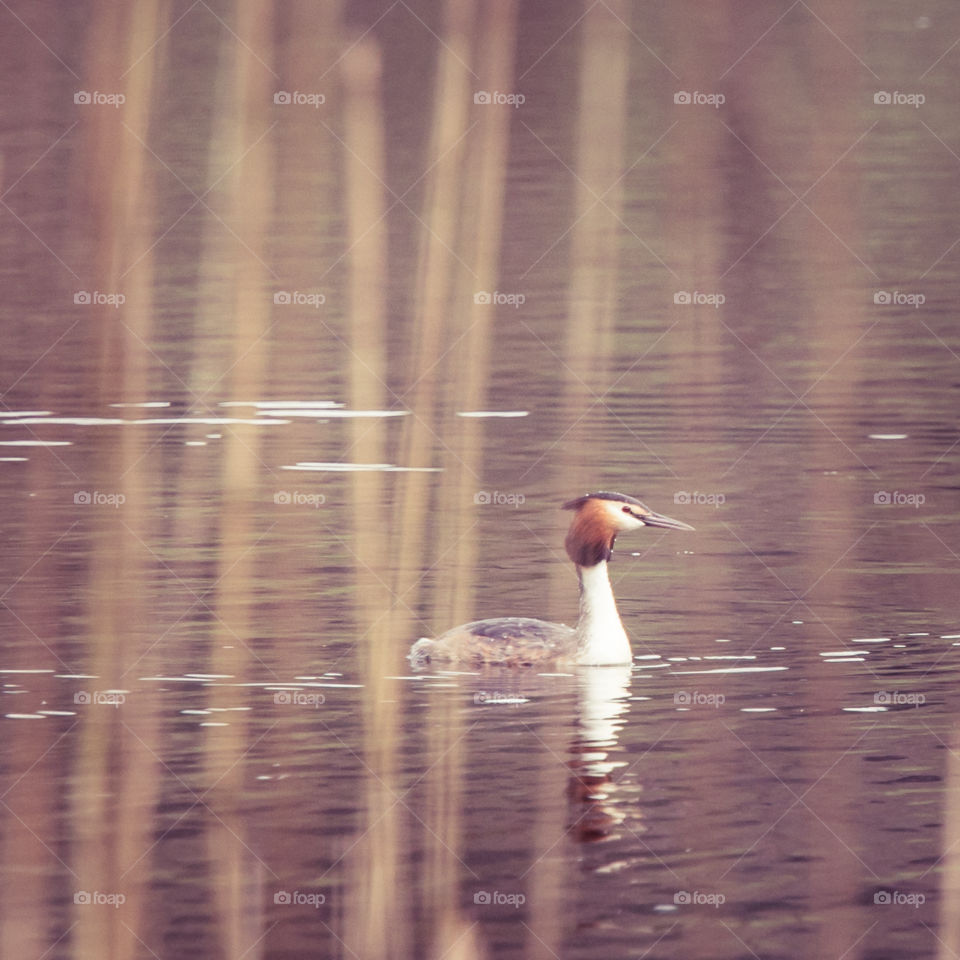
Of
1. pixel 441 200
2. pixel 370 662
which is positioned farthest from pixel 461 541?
pixel 441 200

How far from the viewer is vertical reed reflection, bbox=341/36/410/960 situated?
6.55m

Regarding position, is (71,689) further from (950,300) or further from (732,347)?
(950,300)

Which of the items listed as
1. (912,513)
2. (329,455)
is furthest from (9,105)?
(912,513)

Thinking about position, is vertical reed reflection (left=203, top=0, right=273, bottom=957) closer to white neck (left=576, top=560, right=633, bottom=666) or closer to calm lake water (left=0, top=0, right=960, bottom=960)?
calm lake water (left=0, top=0, right=960, bottom=960)

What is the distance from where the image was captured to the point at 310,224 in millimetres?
21156

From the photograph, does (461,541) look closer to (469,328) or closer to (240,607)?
(240,607)

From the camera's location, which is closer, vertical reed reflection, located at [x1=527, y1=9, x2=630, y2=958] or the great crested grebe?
vertical reed reflection, located at [x1=527, y1=9, x2=630, y2=958]

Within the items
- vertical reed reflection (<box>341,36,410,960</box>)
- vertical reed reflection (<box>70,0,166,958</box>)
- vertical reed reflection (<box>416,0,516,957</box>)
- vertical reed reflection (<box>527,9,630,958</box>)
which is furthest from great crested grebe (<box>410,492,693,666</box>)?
vertical reed reflection (<box>70,0,166,958</box>)

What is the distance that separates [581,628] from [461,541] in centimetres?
141

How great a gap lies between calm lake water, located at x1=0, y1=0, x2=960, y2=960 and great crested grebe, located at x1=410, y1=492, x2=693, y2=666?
0.46 ft

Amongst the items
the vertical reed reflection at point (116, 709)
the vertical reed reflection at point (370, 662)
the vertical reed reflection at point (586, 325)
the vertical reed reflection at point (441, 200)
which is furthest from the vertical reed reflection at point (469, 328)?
the vertical reed reflection at point (116, 709)

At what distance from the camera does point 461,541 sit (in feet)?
37.6

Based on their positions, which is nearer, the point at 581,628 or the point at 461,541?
the point at 581,628

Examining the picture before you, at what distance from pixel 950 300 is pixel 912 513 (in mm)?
6264
